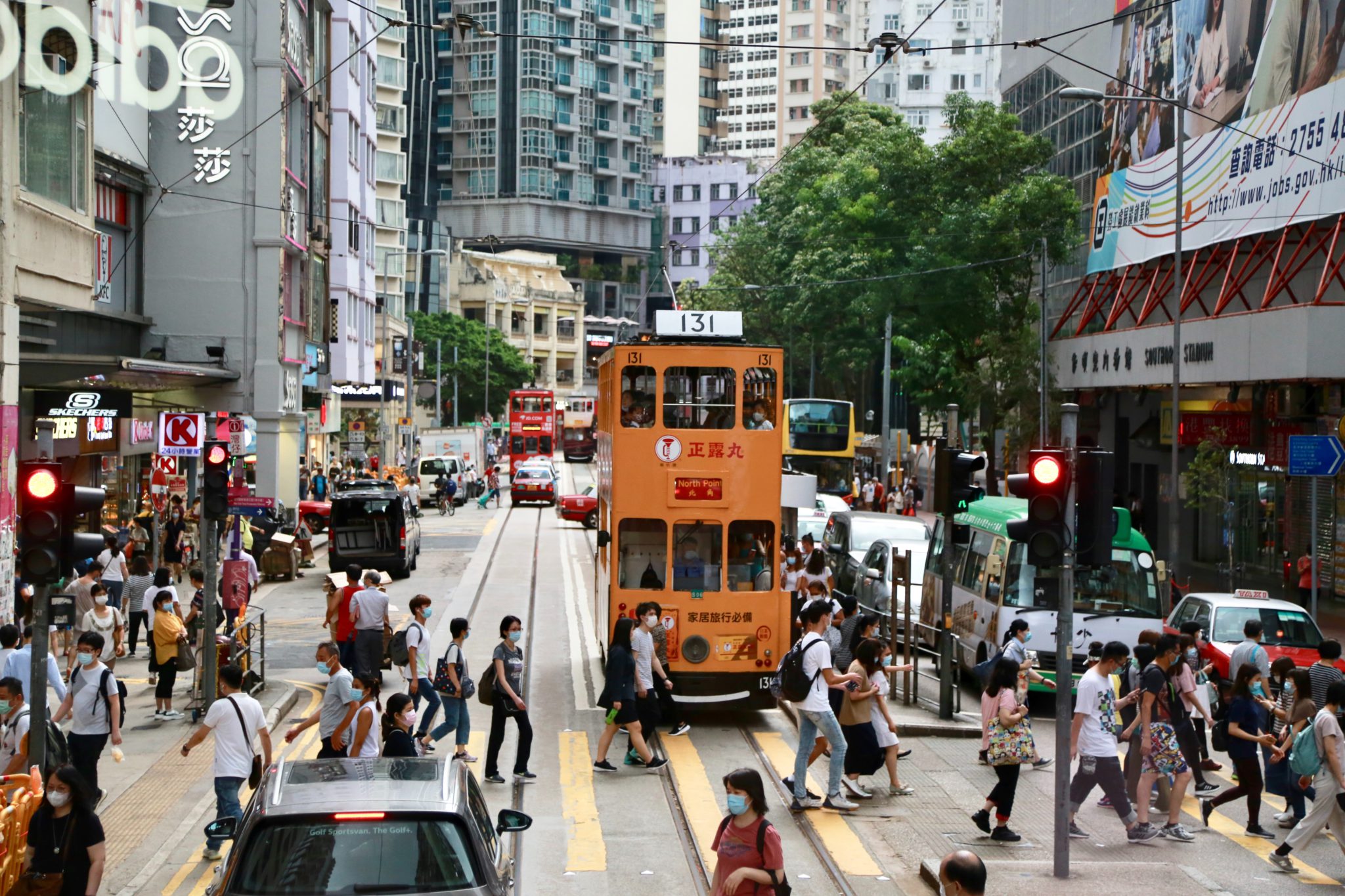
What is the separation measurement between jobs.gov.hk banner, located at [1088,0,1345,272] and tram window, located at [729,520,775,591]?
14.3 m

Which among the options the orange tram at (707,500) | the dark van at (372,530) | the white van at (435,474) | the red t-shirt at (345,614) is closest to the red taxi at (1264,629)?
the orange tram at (707,500)

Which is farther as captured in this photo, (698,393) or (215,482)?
(698,393)

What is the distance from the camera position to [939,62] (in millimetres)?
121812

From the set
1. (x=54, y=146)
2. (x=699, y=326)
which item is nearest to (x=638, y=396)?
(x=699, y=326)

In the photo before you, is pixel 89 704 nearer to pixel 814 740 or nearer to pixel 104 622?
pixel 104 622

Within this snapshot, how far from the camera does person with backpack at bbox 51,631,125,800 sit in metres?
11.7

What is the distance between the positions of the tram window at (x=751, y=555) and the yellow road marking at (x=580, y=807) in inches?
93.5

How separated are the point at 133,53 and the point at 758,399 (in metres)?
17.0

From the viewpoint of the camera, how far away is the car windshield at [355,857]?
22.8ft

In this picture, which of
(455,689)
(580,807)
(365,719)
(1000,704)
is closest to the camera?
(365,719)

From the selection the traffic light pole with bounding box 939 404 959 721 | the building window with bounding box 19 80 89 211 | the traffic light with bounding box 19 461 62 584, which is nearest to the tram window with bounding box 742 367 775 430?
the traffic light pole with bounding box 939 404 959 721

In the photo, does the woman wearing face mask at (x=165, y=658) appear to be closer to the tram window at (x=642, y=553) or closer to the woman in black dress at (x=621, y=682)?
the tram window at (x=642, y=553)

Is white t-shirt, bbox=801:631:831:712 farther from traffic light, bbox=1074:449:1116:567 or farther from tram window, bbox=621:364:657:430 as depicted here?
tram window, bbox=621:364:657:430

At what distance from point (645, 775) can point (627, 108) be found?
385ft
